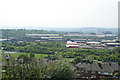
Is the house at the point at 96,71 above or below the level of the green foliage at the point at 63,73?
below

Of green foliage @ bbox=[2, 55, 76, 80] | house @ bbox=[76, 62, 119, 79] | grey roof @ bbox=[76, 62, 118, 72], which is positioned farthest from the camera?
grey roof @ bbox=[76, 62, 118, 72]

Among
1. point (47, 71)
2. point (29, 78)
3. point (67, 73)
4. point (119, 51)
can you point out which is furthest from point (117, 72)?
point (119, 51)

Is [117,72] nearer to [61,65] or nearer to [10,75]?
[61,65]

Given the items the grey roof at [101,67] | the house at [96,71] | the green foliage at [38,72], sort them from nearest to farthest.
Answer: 1. the green foliage at [38,72]
2. the house at [96,71]
3. the grey roof at [101,67]

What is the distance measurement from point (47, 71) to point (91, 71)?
141cm

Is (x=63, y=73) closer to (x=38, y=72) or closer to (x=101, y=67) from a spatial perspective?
(x=38, y=72)

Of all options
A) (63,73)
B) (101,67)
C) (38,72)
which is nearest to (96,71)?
(101,67)

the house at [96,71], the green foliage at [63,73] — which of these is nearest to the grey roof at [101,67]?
the house at [96,71]

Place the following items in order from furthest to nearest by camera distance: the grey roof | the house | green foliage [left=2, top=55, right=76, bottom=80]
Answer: the grey roof, the house, green foliage [left=2, top=55, right=76, bottom=80]

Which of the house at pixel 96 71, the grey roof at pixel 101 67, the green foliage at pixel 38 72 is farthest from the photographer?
the grey roof at pixel 101 67

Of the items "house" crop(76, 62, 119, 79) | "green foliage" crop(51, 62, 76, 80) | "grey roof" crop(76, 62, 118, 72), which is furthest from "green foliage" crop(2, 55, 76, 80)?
"grey roof" crop(76, 62, 118, 72)

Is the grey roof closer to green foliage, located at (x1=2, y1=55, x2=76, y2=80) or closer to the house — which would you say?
the house

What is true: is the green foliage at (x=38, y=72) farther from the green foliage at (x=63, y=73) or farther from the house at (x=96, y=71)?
Answer: the house at (x=96, y=71)

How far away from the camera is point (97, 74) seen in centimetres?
466
